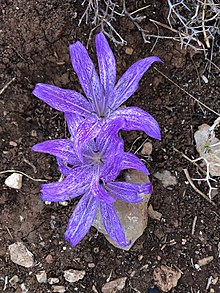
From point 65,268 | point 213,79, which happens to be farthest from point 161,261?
point 213,79

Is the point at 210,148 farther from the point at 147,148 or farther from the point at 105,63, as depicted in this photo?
the point at 105,63

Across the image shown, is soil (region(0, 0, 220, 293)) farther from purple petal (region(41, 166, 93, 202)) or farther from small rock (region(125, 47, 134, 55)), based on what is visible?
purple petal (region(41, 166, 93, 202))

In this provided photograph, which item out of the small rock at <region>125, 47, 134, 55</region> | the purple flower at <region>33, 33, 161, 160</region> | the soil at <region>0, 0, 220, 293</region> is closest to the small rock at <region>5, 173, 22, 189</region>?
the soil at <region>0, 0, 220, 293</region>

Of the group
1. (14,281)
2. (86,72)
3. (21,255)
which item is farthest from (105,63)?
(14,281)

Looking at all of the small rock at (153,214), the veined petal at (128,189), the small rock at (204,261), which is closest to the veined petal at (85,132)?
the veined petal at (128,189)

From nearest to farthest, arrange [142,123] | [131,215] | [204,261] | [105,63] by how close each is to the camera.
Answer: [142,123]
[105,63]
[131,215]
[204,261]

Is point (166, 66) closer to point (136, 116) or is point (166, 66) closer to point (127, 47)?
point (127, 47)

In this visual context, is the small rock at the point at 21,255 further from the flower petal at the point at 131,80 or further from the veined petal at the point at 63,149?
the flower petal at the point at 131,80
